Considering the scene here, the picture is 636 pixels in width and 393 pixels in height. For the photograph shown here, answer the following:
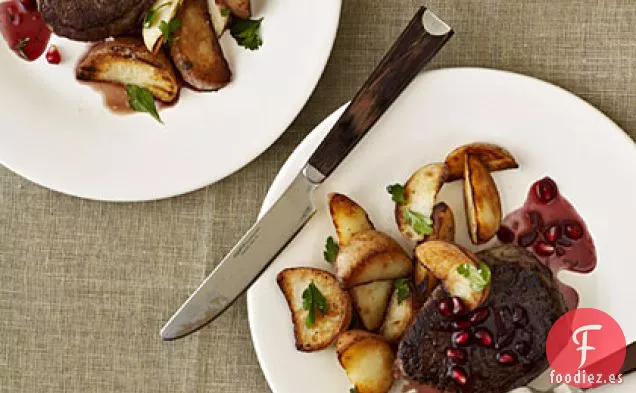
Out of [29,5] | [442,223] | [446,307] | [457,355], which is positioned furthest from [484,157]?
[29,5]

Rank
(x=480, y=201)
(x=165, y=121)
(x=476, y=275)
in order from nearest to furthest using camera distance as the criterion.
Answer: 1. (x=476, y=275)
2. (x=480, y=201)
3. (x=165, y=121)

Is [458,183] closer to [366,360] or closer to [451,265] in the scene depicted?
[451,265]

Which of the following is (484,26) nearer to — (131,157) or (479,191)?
(479,191)

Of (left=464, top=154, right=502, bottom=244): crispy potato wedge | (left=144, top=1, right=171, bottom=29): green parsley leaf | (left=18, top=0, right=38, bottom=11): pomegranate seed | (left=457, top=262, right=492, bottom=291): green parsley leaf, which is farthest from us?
(left=18, top=0, right=38, bottom=11): pomegranate seed

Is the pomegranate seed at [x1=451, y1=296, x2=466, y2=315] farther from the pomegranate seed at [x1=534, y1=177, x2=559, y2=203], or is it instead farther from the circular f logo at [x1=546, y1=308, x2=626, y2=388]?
the pomegranate seed at [x1=534, y1=177, x2=559, y2=203]

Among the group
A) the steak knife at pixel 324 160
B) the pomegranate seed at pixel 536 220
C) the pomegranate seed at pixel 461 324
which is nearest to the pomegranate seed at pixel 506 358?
the pomegranate seed at pixel 461 324

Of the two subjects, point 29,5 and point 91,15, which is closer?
point 91,15

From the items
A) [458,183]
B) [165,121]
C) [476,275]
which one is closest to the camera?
[476,275]

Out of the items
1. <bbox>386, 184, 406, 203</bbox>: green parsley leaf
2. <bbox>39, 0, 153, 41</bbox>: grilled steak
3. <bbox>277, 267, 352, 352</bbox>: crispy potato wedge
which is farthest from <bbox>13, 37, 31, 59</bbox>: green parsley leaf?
<bbox>386, 184, 406, 203</bbox>: green parsley leaf
